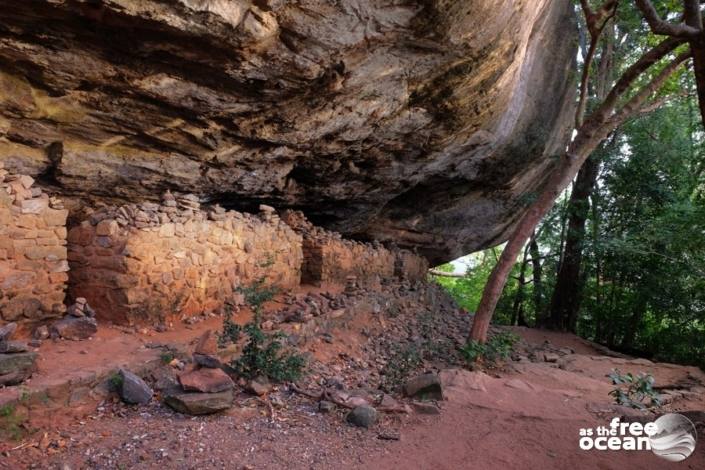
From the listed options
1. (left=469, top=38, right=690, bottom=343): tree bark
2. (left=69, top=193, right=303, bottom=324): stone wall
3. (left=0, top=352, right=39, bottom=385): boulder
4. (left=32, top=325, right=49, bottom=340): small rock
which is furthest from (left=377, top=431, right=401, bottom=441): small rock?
(left=469, top=38, right=690, bottom=343): tree bark

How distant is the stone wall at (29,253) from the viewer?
3793 millimetres

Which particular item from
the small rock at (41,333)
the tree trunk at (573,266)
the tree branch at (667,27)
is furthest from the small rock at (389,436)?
the tree trunk at (573,266)

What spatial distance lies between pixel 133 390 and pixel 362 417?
60.9 inches

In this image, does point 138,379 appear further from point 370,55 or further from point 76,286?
point 370,55

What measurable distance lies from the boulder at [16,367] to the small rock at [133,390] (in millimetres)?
539

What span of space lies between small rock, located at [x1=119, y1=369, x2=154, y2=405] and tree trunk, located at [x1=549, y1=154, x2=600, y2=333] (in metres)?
10.4

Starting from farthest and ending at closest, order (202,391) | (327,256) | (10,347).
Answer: (327,256)
(202,391)
(10,347)

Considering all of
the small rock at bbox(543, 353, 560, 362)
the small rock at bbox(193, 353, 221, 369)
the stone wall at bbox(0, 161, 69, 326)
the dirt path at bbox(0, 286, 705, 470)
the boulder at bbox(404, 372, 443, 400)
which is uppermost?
the stone wall at bbox(0, 161, 69, 326)

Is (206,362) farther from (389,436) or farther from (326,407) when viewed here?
(389,436)

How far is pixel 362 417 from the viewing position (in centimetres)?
314

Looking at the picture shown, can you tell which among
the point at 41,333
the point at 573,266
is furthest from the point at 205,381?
the point at 573,266

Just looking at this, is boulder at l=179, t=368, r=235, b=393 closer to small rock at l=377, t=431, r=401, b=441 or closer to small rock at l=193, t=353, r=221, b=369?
small rock at l=193, t=353, r=221, b=369

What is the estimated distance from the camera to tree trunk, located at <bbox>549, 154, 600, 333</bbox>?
36.7 ft

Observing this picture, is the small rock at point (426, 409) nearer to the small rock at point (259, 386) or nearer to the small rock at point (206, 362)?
the small rock at point (259, 386)
